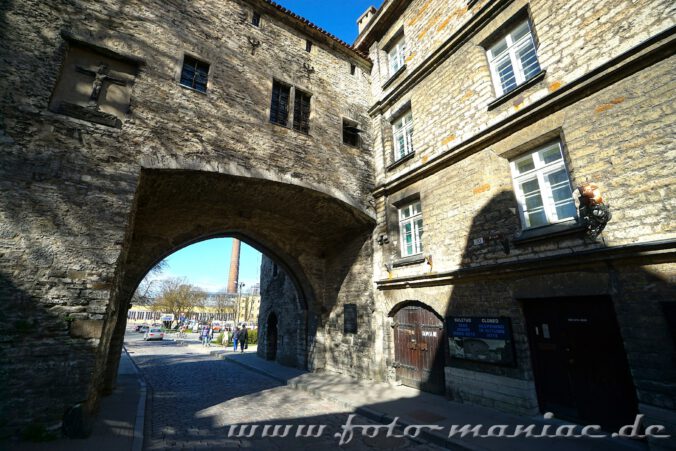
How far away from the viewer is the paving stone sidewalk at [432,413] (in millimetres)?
3945

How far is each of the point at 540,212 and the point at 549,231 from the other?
502 mm

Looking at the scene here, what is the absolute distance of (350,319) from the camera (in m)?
9.00

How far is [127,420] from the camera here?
16.6ft

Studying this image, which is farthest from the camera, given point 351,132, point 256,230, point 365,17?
point 365,17

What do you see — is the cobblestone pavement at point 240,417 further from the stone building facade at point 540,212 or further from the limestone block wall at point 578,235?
the limestone block wall at point 578,235

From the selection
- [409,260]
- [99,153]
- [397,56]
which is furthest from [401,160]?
[99,153]

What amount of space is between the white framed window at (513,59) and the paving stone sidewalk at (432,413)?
5.87 meters

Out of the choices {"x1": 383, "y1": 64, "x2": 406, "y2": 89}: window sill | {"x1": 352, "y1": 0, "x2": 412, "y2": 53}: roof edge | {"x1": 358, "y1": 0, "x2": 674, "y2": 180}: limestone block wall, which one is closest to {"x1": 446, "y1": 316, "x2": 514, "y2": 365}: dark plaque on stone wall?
{"x1": 358, "y1": 0, "x2": 674, "y2": 180}: limestone block wall

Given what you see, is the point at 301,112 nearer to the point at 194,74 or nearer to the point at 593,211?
the point at 194,74

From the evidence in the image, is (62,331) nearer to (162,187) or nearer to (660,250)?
(162,187)

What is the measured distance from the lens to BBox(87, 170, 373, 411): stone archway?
22.5ft

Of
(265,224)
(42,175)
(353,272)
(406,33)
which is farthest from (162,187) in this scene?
(406,33)

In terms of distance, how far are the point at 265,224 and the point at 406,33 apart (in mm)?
7300

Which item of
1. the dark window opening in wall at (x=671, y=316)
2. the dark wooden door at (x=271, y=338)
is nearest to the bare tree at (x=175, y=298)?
the dark wooden door at (x=271, y=338)
